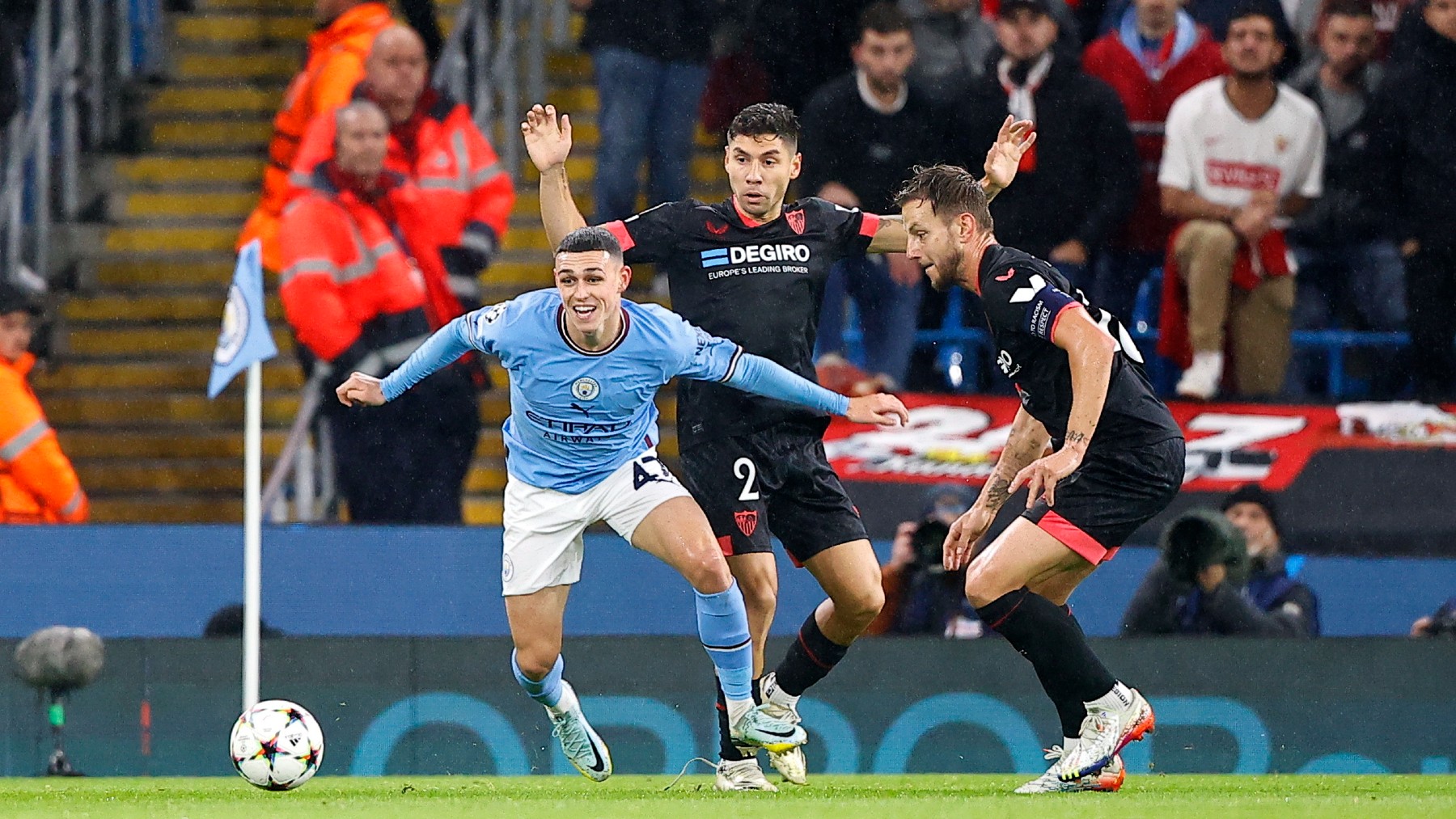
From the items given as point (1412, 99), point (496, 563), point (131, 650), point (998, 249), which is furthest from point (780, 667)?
point (1412, 99)

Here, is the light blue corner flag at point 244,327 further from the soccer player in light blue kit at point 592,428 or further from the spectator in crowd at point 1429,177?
the spectator in crowd at point 1429,177

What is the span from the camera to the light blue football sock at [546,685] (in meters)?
7.72

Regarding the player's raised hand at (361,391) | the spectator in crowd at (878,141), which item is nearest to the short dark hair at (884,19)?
the spectator in crowd at (878,141)

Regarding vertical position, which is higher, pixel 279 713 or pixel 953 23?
pixel 953 23

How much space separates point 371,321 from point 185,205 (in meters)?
2.52

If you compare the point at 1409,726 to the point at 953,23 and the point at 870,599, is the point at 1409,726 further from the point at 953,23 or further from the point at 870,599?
the point at 953,23

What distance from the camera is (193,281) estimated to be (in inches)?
489

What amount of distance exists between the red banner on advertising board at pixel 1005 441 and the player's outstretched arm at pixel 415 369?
340 centimetres

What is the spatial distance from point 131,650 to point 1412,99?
21.7ft

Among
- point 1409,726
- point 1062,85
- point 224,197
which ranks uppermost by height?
point 1062,85

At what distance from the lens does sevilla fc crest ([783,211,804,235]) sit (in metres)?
7.98

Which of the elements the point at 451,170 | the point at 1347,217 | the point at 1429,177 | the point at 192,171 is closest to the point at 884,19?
the point at 451,170

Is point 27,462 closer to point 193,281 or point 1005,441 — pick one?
point 193,281

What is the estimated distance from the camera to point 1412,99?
11.0 m
